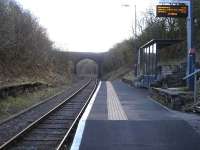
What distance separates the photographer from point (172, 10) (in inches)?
975

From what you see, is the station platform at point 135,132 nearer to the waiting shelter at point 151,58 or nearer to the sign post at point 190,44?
the sign post at point 190,44

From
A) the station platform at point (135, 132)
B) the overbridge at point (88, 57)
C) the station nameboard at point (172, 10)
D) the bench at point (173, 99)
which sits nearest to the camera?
the station platform at point (135, 132)

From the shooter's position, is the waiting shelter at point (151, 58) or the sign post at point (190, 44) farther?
the waiting shelter at point (151, 58)

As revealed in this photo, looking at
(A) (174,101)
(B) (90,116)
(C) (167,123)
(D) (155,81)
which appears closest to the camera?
(C) (167,123)

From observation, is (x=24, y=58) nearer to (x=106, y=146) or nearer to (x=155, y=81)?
(x=155, y=81)

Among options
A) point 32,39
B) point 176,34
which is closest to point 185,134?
point 32,39

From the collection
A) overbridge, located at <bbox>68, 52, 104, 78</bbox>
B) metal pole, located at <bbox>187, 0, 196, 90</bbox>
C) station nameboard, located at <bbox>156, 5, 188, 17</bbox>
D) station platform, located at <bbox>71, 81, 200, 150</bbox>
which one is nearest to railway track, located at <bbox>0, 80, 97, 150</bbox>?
station platform, located at <bbox>71, 81, 200, 150</bbox>

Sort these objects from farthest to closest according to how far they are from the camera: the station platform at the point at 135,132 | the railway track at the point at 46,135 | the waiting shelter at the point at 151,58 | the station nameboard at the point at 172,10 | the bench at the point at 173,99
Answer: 1. the waiting shelter at the point at 151,58
2. the station nameboard at the point at 172,10
3. the bench at the point at 173,99
4. the railway track at the point at 46,135
5. the station platform at the point at 135,132

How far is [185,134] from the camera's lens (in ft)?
44.5

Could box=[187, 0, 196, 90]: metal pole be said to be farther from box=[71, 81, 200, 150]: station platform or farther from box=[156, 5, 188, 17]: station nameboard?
box=[71, 81, 200, 150]: station platform

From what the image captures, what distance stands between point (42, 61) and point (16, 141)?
43874 mm

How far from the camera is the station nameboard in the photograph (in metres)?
24.6

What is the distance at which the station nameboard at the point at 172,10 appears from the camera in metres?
24.6

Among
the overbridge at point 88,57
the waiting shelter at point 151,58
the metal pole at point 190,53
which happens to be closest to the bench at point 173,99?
the metal pole at point 190,53
